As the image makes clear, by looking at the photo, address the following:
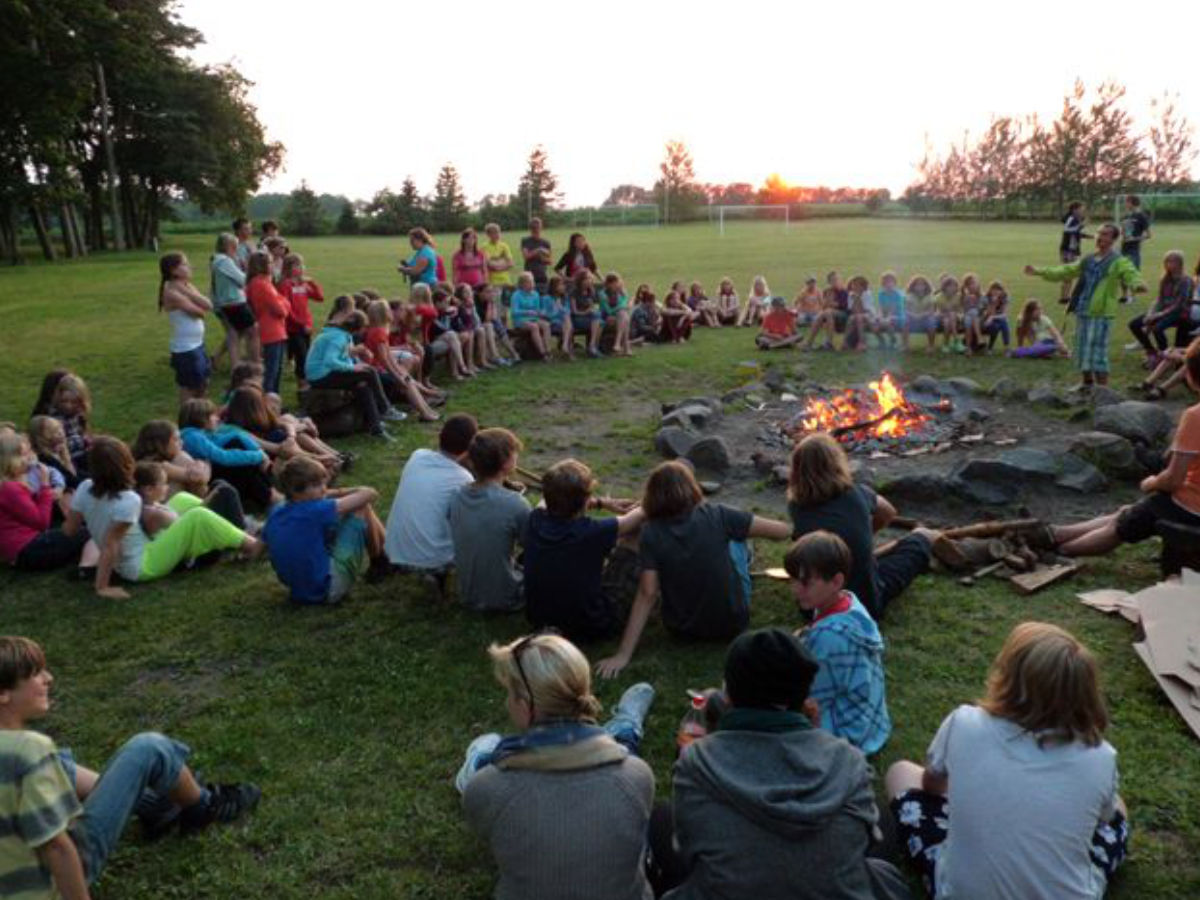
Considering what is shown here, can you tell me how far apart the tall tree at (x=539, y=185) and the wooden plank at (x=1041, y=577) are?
217 ft

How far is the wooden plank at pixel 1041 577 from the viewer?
623 cm

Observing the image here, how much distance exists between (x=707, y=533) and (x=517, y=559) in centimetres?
151

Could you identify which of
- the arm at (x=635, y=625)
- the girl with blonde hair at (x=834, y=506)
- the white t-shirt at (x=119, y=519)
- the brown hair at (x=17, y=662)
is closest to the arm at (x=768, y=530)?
the girl with blonde hair at (x=834, y=506)

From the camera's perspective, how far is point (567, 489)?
17.5 ft

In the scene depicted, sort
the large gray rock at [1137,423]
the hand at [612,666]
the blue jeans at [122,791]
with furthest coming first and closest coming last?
1. the large gray rock at [1137,423]
2. the hand at [612,666]
3. the blue jeans at [122,791]

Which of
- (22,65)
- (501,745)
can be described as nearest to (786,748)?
(501,745)

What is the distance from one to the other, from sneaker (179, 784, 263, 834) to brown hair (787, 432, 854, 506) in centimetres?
324

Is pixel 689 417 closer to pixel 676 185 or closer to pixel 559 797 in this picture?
pixel 559 797

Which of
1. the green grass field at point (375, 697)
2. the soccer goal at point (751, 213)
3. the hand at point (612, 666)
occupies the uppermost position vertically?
the soccer goal at point (751, 213)

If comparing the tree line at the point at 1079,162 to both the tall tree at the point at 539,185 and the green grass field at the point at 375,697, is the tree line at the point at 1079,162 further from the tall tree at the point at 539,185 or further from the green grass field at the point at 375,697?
the green grass field at the point at 375,697

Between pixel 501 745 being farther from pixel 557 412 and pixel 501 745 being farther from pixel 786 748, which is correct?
pixel 557 412

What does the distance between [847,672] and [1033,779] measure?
1191 mm

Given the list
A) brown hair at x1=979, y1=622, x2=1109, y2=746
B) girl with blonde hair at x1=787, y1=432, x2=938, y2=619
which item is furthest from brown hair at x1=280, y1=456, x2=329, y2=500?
brown hair at x1=979, y1=622, x2=1109, y2=746

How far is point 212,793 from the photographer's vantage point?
162 inches
